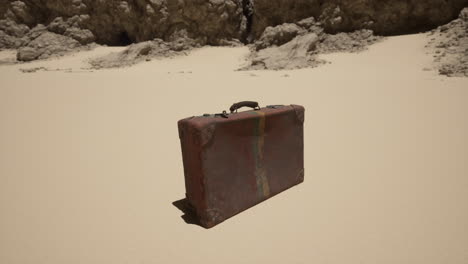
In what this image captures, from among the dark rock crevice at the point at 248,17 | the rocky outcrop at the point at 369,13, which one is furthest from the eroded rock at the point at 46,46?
the rocky outcrop at the point at 369,13

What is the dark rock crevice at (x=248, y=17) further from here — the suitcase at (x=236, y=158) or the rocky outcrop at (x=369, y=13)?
the suitcase at (x=236, y=158)

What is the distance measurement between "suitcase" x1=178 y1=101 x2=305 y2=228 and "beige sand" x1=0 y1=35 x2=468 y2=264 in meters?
0.09

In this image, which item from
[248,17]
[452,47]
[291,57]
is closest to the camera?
[452,47]

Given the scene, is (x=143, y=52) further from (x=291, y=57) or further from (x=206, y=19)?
(x=291, y=57)

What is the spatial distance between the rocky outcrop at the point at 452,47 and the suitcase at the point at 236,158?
4384 millimetres

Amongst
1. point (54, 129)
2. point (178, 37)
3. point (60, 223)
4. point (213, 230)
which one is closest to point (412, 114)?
point (213, 230)

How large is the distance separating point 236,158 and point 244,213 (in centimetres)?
32

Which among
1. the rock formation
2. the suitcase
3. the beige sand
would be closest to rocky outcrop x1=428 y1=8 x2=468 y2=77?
the beige sand

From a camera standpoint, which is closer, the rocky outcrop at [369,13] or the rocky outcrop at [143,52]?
the rocky outcrop at [369,13]

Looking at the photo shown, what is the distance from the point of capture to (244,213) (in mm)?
1604

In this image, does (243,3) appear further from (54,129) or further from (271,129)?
(271,129)

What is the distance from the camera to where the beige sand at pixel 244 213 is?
4.30ft

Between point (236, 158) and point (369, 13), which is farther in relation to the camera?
point (369, 13)

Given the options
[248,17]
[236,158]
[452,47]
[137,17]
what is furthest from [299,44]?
[236,158]
